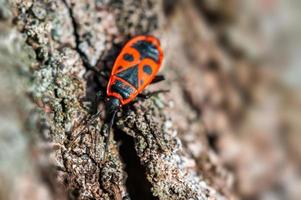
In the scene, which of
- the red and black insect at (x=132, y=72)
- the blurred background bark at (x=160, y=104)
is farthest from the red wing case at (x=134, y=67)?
the blurred background bark at (x=160, y=104)

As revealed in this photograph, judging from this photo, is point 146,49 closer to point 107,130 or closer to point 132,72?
point 132,72

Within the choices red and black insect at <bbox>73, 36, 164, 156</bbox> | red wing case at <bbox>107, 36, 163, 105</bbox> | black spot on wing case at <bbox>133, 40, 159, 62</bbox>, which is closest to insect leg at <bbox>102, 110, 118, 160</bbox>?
red and black insect at <bbox>73, 36, 164, 156</bbox>

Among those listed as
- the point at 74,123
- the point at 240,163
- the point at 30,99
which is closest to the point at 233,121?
the point at 240,163

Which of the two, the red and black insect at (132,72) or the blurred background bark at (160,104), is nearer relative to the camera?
the blurred background bark at (160,104)

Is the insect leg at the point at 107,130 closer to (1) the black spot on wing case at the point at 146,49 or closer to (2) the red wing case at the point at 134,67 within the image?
(2) the red wing case at the point at 134,67

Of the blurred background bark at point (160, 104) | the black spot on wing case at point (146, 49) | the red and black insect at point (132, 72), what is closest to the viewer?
the blurred background bark at point (160, 104)

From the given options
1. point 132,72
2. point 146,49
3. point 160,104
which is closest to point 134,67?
point 132,72
